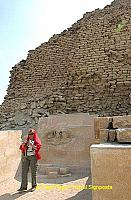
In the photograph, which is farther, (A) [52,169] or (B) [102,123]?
(A) [52,169]

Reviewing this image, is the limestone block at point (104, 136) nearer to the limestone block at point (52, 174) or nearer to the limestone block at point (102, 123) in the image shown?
the limestone block at point (102, 123)

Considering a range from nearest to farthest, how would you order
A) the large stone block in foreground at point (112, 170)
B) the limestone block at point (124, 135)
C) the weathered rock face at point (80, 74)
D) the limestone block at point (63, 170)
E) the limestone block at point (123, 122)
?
1. the large stone block in foreground at point (112, 170)
2. the limestone block at point (124, 135)
3. the limestone block at point (123, 122)
4. the limestone block at point (63, 170)
5. the weathered rock face at point (80, 74)

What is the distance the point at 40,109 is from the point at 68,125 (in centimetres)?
564

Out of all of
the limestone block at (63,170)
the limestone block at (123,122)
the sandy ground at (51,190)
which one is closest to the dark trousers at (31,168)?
the sandy ground at (51,190)

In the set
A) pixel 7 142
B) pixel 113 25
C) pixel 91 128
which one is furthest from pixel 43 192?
pixel 113 25

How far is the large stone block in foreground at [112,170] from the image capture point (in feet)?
9.13

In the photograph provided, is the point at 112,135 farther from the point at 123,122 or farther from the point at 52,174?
the point at 52,174

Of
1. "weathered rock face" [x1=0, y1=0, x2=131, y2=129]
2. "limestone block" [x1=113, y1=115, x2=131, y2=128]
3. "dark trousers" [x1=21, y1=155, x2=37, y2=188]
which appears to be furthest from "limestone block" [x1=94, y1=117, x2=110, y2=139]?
"weathered rock face" [x1=0, y1=0, x2=131, y2=129]

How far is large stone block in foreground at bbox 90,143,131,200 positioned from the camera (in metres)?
2.78

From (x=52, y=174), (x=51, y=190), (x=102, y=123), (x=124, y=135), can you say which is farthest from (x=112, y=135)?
(x=52, y=174)

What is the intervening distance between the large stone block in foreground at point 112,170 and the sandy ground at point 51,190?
5.63 feet

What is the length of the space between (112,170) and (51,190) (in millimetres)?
2673

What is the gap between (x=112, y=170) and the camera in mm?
2846

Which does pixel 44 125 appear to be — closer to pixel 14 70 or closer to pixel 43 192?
pixel 43 192
